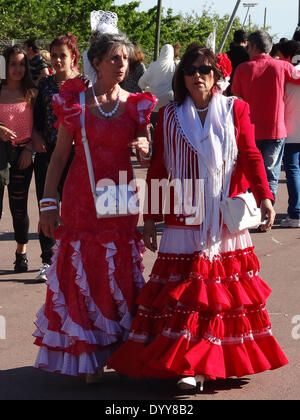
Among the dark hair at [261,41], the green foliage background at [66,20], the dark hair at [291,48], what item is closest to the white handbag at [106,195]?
the dark hair at [261,41]

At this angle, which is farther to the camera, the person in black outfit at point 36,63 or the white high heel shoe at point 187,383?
the person in black outfit at point 36,63

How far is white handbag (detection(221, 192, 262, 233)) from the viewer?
16.8 feet

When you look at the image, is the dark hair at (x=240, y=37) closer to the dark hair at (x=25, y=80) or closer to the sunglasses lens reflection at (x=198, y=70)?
the dark hair at (x=25, y=80)

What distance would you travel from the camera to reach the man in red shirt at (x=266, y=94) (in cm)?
1020

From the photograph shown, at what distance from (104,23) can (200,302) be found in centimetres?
165

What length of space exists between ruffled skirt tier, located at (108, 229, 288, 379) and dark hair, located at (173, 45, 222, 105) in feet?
2.41

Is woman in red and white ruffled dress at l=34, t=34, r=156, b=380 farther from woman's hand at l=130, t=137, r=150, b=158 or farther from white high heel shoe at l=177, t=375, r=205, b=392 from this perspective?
white high heel shoe at l=177, t=375, r=205, b=392

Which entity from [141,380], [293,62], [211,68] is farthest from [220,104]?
[293,62]

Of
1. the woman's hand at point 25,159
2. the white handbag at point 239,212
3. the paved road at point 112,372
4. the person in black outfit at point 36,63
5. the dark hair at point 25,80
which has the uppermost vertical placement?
the person in black outfit at point 36,63

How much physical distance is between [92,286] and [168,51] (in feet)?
30.5

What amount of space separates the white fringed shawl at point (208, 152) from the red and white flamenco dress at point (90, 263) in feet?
0.89

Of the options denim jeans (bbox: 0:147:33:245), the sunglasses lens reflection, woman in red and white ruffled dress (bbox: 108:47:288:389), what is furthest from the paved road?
the sunglasses lens reflection

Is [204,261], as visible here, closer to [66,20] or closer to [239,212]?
[239,212]

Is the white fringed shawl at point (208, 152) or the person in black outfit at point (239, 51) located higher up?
the person in black outfit at point (239, 51)
